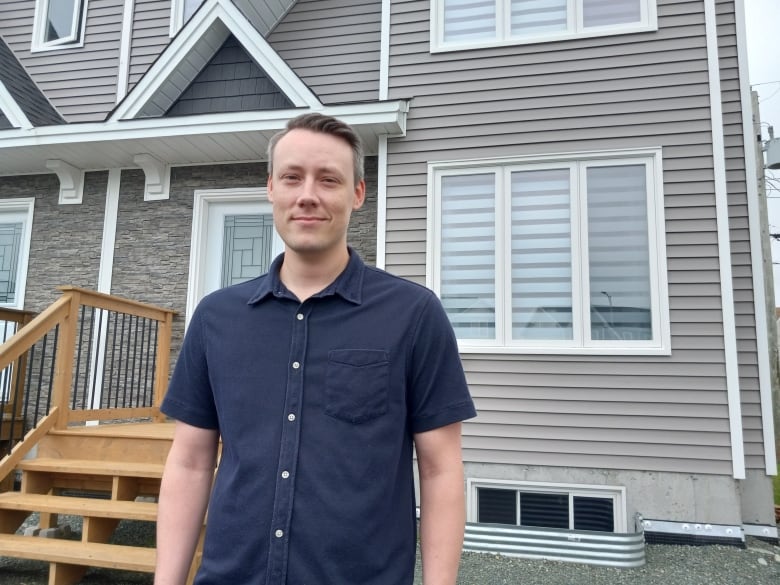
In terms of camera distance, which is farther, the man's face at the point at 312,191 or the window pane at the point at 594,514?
the window pane at the point at 594,514

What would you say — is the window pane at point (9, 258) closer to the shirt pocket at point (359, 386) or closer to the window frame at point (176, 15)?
the window frame at point (176, 15)

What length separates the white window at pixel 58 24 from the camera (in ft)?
19.5

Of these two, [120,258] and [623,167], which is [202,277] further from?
[623,167]

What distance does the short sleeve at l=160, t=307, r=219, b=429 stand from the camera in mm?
1240

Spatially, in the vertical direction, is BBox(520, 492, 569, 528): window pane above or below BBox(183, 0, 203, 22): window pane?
below

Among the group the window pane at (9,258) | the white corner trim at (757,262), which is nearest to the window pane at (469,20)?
the white corner trim at (757,262)

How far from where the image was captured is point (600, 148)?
4395 millimetres

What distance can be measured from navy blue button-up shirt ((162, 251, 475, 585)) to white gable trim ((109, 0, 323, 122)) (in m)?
3.85

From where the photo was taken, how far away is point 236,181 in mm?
5102

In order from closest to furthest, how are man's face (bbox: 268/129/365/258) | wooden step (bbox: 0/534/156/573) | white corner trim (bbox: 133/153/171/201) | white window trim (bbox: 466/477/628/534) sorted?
man's face (bbox: 268/129/365/258), wooden step (bbox: 0/534/156/573), white window trim (bbox: 466/477/628/534), white corner trim (bbox: 133/153/171/201)

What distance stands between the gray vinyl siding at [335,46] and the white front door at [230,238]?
1.22 meters

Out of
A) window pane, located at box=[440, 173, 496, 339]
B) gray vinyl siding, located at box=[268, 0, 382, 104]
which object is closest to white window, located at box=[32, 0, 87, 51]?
gray vinyl siding, located at box=[268, 0, 382, 104]

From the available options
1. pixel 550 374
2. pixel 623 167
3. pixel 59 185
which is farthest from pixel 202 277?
pixel 623 167

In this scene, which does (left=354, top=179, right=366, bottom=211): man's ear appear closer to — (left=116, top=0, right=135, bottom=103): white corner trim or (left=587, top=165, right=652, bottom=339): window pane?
(left=587, top=165, right=652, bottom=339): window pane
